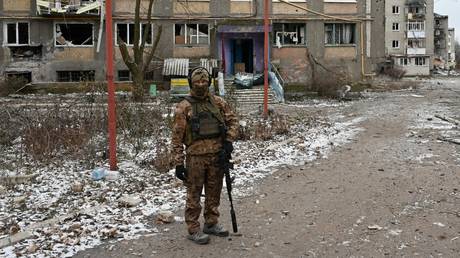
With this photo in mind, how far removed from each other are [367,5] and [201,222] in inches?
1126

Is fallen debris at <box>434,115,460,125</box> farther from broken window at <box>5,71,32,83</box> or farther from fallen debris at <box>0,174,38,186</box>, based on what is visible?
broken window at <box>5,71,32,83</box>

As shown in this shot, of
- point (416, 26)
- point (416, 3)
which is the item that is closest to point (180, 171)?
point (416, 26)

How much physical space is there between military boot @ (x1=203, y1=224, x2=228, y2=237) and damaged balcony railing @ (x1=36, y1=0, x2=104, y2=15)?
82.3 ft

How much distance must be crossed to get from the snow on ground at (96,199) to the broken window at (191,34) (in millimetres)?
19304

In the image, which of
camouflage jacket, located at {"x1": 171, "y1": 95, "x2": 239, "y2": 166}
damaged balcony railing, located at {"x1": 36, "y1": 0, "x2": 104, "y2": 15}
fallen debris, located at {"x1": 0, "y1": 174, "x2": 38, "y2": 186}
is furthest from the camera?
damaged balcony railing, located at {"x1": 36, "y1": 0, "x2": 104, "y2": 15}

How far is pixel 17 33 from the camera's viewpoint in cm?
2828

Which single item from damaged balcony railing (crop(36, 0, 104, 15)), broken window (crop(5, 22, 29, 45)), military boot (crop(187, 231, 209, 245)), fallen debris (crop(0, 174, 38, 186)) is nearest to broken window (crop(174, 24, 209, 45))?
Answer: damaged balcony railing (crop(36, 0, 104, 15))

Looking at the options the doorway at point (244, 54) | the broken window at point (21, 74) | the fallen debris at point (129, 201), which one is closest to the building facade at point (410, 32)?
the doorway at point (244, 54)

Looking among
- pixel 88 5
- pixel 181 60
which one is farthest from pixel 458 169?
pixel 88 5

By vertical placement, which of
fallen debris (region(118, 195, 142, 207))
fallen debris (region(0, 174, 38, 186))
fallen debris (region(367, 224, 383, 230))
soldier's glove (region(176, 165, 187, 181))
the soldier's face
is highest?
the soldier's face

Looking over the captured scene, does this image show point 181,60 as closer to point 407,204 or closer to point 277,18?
point 277,18

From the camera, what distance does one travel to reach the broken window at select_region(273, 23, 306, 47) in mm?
30123

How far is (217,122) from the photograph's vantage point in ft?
17.0

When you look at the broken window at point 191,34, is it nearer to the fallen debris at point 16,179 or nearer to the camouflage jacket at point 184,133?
the fallen debris at point 16,179
